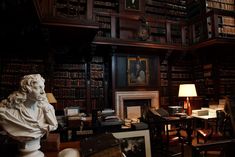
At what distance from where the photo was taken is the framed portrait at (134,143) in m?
1.68

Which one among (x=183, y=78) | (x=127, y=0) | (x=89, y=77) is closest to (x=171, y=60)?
(x=183, y=78)

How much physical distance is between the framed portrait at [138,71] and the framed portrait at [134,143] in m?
3.19

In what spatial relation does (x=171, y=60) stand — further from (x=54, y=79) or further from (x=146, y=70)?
(x=54, y=79)

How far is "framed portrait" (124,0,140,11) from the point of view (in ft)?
16.9

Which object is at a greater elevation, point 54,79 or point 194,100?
point 54,79

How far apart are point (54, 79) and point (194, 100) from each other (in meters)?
3.85

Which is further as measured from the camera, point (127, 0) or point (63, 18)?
point (127, 0)

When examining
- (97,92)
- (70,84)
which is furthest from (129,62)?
(70,84)

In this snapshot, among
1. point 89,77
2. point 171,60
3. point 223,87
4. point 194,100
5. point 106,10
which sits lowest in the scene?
point 194,100

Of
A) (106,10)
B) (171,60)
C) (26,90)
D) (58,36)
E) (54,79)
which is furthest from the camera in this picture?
(171,60)

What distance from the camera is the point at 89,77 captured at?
4742 millimetres

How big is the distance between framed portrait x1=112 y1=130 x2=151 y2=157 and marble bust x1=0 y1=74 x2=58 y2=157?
0.74 meters

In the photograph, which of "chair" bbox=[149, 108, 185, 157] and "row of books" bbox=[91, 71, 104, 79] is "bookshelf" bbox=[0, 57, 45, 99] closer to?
"row of books" bbox=[91, 71, 104, 79]

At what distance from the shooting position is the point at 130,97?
16.1 ft
